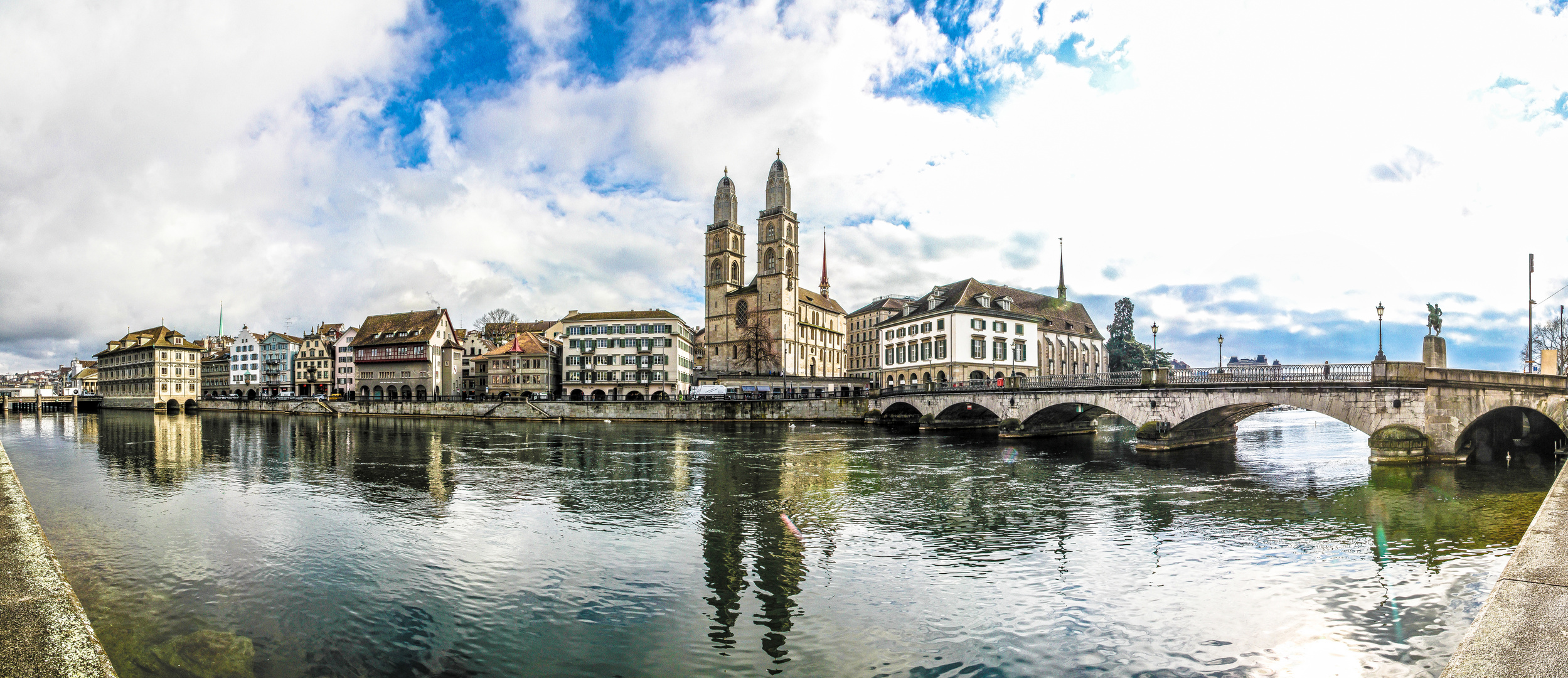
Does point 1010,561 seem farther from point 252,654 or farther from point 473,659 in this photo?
point 252,654

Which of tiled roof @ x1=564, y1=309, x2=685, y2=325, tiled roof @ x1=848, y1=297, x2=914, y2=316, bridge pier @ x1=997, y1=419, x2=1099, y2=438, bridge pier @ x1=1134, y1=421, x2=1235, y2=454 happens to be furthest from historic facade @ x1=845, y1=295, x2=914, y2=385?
bridge pier @ x1=1134, y1=421, x2=1235, y2=454

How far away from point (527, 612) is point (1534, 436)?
1878 inches

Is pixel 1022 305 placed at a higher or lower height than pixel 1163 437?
higher

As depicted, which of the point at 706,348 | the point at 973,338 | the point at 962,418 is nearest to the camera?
the point at 962,418

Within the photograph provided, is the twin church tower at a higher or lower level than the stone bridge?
higher

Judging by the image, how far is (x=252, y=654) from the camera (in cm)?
1086

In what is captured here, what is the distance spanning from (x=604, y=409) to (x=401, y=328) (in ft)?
145

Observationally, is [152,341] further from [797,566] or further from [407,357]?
[797,566]

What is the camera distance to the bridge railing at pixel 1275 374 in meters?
32.2

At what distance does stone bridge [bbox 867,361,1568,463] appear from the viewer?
29578 mm

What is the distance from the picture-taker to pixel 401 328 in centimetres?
10712

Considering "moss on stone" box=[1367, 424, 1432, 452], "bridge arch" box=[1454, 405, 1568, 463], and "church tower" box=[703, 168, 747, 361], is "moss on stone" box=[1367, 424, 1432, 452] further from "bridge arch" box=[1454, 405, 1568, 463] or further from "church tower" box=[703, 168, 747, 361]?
"church tower" box=[703, 168, 747, 361]

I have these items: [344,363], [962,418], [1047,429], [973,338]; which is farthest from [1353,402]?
[344,363]

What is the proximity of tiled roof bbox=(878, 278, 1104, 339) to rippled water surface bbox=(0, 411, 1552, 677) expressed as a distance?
43632 millimetres
